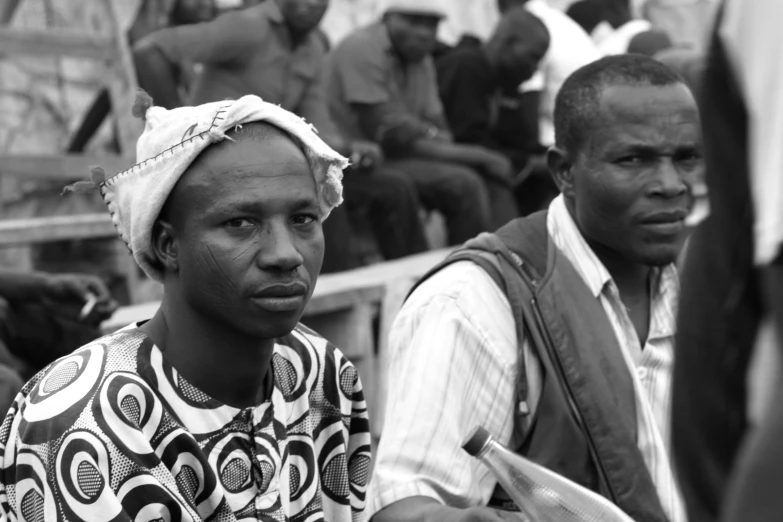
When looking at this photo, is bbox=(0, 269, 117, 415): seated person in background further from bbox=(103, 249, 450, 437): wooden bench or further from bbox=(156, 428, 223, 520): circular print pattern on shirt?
bbox=(156, 428, 223, 520): circular print pattern on shirt

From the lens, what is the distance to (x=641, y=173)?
10.5ft

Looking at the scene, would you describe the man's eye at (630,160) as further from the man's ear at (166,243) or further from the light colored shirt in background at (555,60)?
the light colored shirt in background at (555,60)

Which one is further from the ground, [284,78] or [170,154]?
[170,154]

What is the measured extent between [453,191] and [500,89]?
910 millimetres

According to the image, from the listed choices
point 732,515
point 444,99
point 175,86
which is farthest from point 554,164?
point 444,99

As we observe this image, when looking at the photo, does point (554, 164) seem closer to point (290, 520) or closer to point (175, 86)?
point (290, 520)

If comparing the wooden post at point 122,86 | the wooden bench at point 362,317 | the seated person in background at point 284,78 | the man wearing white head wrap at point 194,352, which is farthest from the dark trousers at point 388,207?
the man wearing white head wrap at point 194,352

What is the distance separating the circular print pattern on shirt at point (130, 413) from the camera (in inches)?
90.0

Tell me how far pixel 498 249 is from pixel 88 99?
5.76m

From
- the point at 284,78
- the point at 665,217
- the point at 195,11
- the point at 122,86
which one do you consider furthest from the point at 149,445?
the point at 195,11

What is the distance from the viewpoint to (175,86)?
256 inches

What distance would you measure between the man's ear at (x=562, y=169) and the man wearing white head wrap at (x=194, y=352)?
936 millimetres

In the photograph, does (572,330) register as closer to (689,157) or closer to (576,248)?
(576,248)

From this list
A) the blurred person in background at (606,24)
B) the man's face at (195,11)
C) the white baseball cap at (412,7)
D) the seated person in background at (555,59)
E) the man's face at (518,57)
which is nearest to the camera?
the white baseball cap at (412,7)
